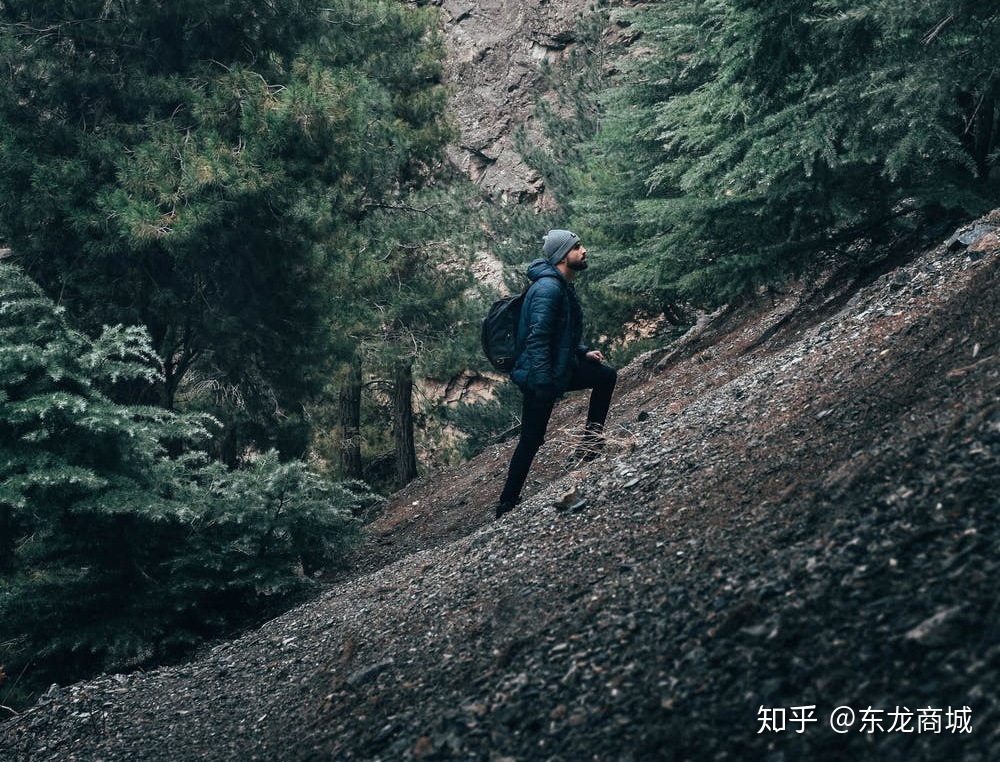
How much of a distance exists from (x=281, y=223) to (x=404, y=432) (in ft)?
22.4

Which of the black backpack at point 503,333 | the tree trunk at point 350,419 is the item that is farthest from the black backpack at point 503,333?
the tree trunk at point 350,419

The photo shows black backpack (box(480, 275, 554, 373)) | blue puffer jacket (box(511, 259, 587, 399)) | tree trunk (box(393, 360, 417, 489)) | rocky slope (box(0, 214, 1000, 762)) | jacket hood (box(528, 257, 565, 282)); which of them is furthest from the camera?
tree trunk (box(393, 360, 417, 489))

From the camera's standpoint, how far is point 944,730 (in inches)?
86.1

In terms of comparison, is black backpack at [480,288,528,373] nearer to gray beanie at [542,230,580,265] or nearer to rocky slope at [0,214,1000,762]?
gray beanie at [542,230,580,265]

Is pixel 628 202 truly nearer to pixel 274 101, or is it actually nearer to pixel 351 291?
pixel 351 291

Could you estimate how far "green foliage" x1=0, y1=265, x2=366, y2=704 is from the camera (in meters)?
6.61

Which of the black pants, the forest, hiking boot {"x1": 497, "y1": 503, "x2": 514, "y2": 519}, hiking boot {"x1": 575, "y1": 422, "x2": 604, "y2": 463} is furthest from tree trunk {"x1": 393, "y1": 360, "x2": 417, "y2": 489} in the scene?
the black pants

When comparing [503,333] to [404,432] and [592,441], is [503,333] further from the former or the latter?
[404,432]

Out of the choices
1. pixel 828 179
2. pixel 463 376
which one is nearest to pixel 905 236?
pixel 828 179

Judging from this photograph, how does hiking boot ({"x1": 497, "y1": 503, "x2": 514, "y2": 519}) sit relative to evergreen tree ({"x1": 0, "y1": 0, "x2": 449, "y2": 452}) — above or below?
below

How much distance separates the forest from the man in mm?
2553

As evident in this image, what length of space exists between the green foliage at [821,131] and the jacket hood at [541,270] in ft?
8.32

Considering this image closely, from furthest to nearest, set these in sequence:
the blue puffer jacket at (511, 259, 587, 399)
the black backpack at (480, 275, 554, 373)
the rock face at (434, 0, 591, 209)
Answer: the rock face at (434, 0, 591, 209) < the black backpack at (480, 275, 554, 373) < the blue puffer jacket at (511, 259, 587, 399)

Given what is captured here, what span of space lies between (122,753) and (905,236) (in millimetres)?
7502
